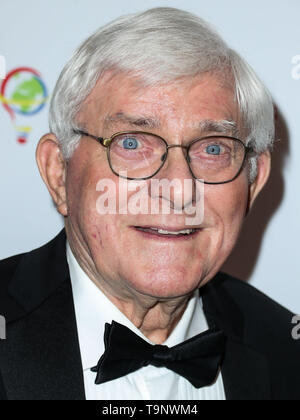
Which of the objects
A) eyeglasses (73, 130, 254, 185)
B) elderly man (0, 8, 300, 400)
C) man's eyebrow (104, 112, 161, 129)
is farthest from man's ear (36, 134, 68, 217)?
man's eyebrow (104, 112, 161, 129)

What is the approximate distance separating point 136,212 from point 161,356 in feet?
1.29

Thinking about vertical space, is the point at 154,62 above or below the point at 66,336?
above

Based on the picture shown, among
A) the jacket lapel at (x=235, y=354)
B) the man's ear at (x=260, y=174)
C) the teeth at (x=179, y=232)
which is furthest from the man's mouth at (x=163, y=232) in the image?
→ the jacket lapel at (x=235, y=354)

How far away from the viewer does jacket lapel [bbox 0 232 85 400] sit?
5.63 ft

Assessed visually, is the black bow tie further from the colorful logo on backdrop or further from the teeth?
the colorful logo on backdrop

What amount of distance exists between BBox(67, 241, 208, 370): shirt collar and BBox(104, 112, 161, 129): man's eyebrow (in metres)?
0.42

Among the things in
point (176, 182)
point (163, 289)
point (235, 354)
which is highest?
point (176, 182)

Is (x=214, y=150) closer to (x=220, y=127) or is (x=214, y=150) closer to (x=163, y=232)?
(x=220, y=127)

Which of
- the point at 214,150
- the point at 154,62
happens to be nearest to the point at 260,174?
the point at 214,150

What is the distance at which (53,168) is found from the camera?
1.92 m

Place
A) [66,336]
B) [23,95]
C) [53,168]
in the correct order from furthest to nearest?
1. [23,95]
2. [53,168]
3. [66,336]

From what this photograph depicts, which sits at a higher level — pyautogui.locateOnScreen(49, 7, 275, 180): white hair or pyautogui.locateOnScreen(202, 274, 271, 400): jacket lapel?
pyautogui.locateOnScreen(49, 7, 275, 180): white hair

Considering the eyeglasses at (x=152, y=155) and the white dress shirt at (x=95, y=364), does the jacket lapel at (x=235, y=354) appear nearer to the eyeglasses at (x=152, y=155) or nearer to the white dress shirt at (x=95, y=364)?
the white dress shirt at (x=95, y=364)

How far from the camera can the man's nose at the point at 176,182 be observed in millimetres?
1698
